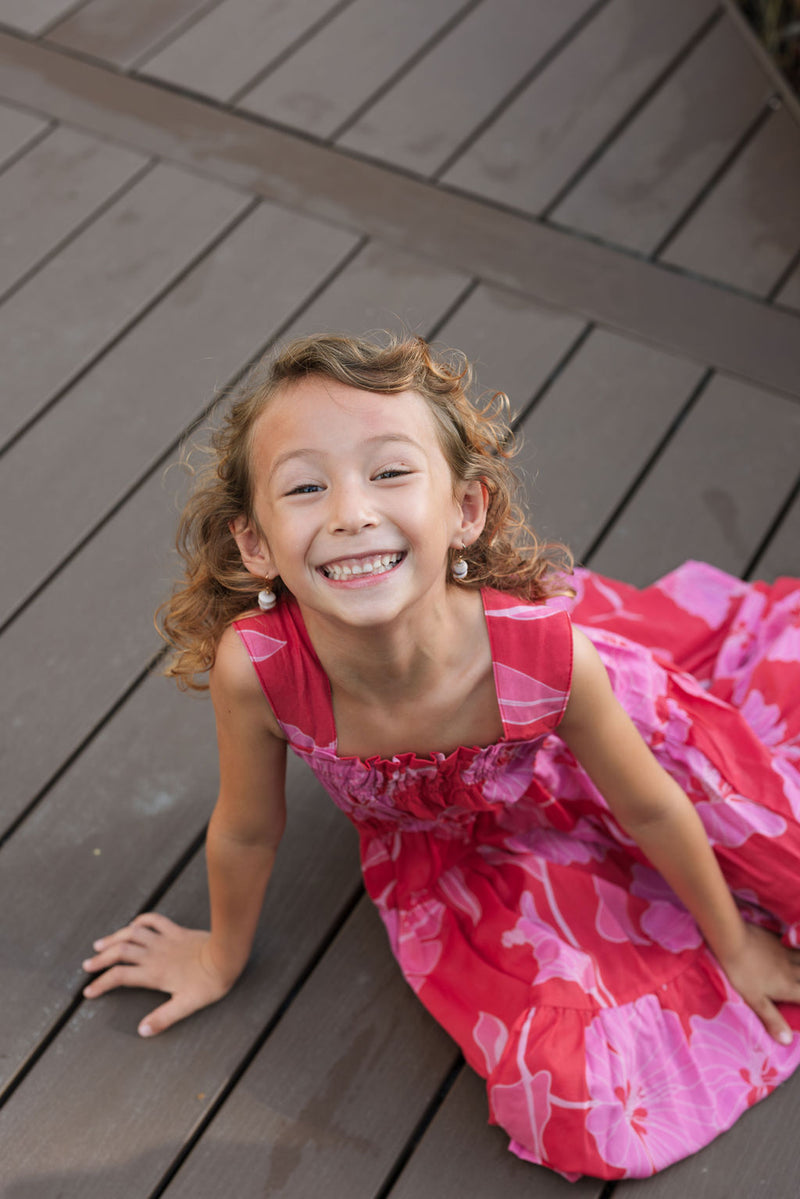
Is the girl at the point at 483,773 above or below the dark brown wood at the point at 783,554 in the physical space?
below

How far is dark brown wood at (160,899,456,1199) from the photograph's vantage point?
1.22 m

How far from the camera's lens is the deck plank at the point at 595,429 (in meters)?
1.75

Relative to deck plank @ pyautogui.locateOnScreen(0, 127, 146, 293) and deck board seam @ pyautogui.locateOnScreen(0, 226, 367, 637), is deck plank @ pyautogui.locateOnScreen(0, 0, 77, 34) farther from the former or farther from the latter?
deck board seam @ pyautogui.locateOnScreen(0, 226, 367, 637)

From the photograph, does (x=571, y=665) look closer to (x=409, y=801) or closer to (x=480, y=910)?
(x=409, y=801)

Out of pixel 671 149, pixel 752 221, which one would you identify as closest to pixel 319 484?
pixel 752 221

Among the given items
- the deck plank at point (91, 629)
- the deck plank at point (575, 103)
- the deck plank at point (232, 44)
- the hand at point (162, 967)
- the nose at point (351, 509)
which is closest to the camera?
the nose at point (351, 509)

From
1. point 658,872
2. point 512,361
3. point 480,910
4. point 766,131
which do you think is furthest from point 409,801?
point 766,131

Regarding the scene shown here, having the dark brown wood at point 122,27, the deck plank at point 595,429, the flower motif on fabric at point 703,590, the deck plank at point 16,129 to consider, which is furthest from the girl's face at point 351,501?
the dark brown wood at point 122,27

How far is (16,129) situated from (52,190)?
19 centimetres

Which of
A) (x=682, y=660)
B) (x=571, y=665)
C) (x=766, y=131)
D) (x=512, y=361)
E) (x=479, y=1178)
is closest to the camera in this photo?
(x=571, y=665)

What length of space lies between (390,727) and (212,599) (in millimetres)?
224

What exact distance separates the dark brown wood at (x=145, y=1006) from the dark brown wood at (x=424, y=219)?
1.02 m

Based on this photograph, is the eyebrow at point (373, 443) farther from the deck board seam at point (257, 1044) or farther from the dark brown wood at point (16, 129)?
the dark brown wood at point (16, 129)

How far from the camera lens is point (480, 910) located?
4.26ft
